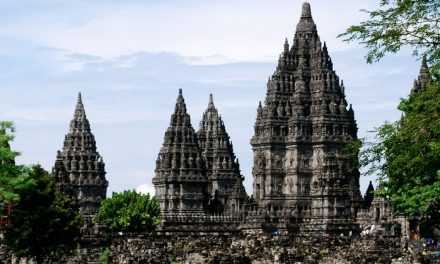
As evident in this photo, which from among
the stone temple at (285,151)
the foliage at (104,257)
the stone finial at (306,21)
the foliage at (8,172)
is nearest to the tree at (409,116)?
the foliage at (8,172)

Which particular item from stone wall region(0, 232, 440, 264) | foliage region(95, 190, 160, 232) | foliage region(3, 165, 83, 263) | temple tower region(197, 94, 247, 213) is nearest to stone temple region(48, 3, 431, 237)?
foliage region(95, 190, 160, 232)

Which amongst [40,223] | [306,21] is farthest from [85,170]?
[40,223]

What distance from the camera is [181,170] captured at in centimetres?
17100

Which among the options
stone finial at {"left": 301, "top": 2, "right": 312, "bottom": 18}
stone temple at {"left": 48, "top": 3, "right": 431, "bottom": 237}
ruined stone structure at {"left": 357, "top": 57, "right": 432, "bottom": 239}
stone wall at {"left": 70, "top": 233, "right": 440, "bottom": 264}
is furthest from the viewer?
stone finial at {"left": 301, "top": 2, "right": 312, "bottom": 18}

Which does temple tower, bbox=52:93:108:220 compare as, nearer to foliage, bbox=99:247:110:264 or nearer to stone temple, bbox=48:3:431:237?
stone temple, bbox=48:3:431:237

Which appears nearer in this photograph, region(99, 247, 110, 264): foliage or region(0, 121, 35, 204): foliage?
region(0, 121, 35, 204): foliage

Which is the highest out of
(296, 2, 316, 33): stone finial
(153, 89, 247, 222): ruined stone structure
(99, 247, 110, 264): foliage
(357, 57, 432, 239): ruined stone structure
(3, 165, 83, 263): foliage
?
(296, 2, 316, 33): stone finial

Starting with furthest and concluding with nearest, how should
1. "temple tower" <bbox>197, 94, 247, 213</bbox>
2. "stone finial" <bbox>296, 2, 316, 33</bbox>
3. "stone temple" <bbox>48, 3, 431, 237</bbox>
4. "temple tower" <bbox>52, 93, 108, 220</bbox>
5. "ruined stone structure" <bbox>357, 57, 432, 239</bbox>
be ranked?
1. "temple tower" <bbox>52, 93, 108, 220</bbox>
2. "temple tower" <bbox>197, 94, 247, 213</bbox>
3. "stone finial" <bbox>296, 2, 316, 33</bbox>
4. "stone temple" <bbox>48, 3, 431, 237</bbox>
5. "ruined stone structure" <bbox>357, 57, 432, 239</bbox>

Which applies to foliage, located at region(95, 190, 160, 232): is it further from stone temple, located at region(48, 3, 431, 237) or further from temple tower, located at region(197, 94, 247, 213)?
temple tower, located at region(197, 94, 247, 213)

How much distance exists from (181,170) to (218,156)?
20.8 m

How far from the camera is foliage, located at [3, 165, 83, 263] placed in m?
79.2

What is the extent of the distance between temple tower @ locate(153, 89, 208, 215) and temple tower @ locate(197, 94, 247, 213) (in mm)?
12305

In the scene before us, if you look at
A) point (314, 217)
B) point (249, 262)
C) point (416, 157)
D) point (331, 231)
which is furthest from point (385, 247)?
Result: point (314, 217)

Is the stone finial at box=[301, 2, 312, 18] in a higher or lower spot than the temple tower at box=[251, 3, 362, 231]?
higher
